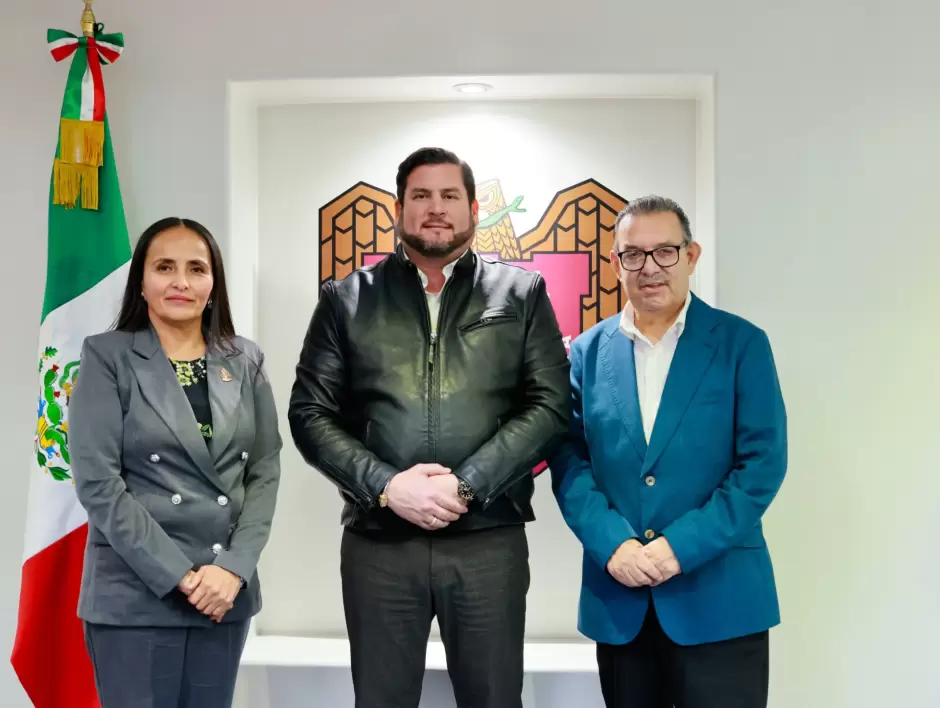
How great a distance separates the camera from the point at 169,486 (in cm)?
187

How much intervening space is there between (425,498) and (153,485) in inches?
24.7

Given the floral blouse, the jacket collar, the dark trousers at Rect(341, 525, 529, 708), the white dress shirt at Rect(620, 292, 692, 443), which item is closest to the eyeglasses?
the white dress shirt at Rect(620, 292, 692, 443)

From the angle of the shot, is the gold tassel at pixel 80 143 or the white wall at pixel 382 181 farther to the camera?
the white wall at pixel 382 181

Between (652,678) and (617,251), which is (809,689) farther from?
(617,251)

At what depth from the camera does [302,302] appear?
3197 millimetres

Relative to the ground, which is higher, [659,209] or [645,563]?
[659,209]

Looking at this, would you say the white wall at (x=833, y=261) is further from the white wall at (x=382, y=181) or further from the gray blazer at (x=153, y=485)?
the gray blazer at (x=153, y=485)

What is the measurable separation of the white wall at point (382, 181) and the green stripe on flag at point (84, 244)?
657 mm

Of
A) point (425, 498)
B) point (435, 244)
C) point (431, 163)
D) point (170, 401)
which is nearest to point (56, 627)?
point (170, 401)

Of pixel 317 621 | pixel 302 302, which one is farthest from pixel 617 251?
pixel 317 621

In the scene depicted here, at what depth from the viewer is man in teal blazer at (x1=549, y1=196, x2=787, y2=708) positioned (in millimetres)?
1838

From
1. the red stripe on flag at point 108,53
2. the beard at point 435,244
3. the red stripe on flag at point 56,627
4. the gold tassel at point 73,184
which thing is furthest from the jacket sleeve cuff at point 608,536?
the red stripe on flag at point 108,53

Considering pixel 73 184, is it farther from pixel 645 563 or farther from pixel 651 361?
pixel 645 563

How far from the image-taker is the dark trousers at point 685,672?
6.04 ft
